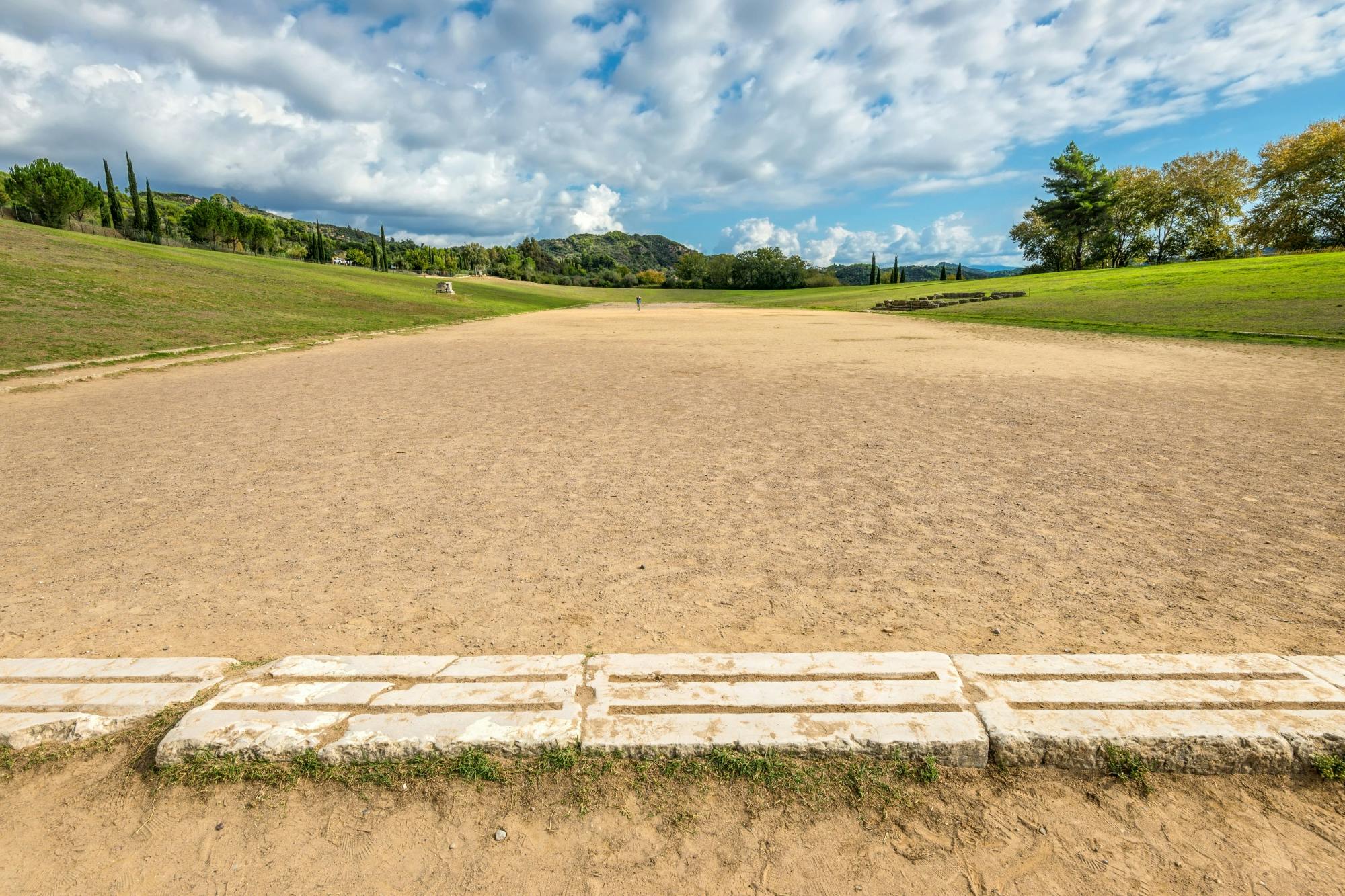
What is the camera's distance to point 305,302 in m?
25.7

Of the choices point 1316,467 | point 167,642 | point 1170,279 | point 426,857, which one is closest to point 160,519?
point 167,642

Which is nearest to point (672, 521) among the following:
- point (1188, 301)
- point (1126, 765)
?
point (1126, 765)

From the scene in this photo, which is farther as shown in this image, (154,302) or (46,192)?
(46,192)

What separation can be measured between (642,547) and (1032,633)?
2265 millimetres

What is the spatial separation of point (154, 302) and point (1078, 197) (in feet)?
225

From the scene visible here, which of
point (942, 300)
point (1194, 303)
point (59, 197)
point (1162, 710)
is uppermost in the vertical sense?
point (59, 197)

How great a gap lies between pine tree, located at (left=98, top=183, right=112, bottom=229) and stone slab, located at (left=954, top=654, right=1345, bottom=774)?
77817 mm

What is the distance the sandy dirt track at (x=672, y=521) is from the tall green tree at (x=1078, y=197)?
58961mm

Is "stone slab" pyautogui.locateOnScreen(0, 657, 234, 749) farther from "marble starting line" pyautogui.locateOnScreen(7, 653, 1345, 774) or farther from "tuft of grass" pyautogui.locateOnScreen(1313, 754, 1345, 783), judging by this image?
"tuft of grass" pyautogui.locateOnScreen(1313, 754, 1345, 783)

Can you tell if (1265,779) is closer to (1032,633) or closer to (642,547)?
(1032,633)

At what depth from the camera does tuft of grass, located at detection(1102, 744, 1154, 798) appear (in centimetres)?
210

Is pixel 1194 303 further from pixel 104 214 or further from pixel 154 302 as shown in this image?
pixel 104 214

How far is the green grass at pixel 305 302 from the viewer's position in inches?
594

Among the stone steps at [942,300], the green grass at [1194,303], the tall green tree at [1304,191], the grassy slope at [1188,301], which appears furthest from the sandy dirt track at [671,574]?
the tall green tree at [1304,191]
